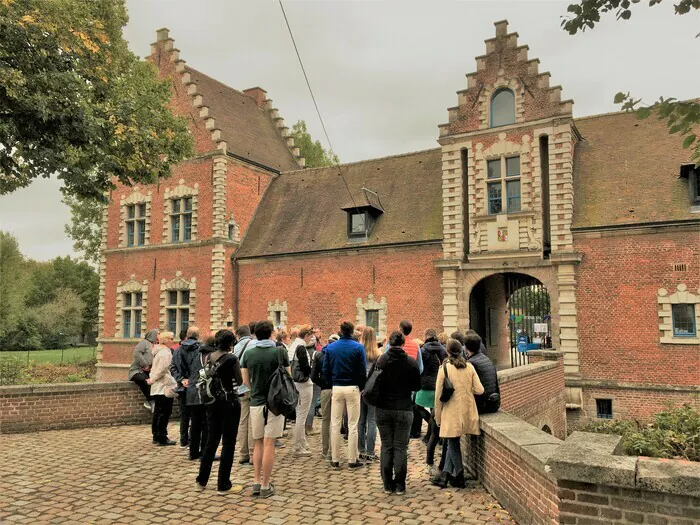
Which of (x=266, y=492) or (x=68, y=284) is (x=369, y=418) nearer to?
(x=266, y=492)

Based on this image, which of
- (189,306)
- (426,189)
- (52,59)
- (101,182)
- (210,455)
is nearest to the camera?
(210,455)

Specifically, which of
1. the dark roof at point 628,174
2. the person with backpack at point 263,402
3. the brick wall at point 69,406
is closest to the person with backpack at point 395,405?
the person with backpack at point 263,402

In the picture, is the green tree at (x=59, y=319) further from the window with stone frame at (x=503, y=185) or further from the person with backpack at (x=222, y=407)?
the person with backpack at (x=222, y=407)

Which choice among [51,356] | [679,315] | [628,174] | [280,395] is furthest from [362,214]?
[51,356]

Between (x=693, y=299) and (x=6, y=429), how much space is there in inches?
648

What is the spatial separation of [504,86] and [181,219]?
14.9 metres

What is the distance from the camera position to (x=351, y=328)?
24.9ft

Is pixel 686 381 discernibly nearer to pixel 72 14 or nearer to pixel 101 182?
pixel 101 182

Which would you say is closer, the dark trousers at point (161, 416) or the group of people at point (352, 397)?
the group of people at point (352, 397)

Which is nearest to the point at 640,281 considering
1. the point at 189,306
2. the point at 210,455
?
the point at 210,455

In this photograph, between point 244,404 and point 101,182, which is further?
point 101,182

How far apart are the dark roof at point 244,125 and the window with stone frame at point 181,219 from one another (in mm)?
3235

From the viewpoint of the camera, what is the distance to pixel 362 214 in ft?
68.2

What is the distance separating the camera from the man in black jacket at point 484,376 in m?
6.83
